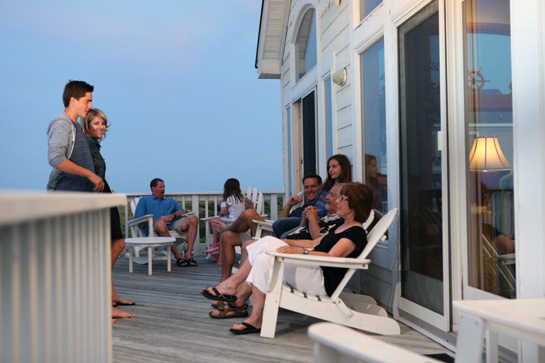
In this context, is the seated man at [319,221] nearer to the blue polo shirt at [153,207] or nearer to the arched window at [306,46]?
the arched window at [306,46]

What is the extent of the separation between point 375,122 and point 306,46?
2933 millimetres

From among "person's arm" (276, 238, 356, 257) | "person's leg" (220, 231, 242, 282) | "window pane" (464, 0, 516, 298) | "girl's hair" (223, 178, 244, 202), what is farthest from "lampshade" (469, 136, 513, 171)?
"girl's hair" (223, 178, 244, 202)

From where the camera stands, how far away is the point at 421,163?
3.49m

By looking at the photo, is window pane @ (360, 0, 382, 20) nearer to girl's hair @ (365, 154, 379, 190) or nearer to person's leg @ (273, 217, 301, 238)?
girl's hair @ (365, 154, 379, 190)

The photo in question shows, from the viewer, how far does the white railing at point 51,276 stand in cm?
79

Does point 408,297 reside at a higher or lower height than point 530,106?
lower

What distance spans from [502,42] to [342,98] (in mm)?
2638

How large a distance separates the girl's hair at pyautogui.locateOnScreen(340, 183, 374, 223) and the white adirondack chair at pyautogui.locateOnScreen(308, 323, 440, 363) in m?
2.07

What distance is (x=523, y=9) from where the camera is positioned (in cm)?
232

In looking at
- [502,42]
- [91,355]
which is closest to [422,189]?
[502,42]

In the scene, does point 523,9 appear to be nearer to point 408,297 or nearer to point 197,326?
point 408,297

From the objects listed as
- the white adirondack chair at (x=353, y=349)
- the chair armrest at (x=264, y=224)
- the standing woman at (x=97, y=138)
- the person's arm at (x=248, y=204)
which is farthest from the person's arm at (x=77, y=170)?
the person's arm at (x=248, y=204)

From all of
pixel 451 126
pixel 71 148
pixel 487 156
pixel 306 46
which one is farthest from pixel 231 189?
pixel 487 156

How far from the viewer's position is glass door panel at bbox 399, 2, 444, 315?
129 inches
